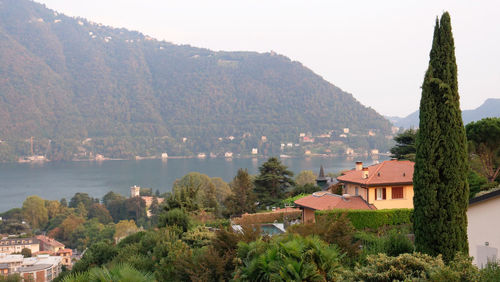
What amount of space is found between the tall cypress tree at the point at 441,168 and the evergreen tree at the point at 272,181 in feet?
72.8

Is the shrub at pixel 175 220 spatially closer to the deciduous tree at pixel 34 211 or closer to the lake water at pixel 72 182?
the deciduous tree at pixel 34 211

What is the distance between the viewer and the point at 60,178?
119 meters

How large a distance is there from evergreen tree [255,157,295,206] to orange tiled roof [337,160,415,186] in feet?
43.7

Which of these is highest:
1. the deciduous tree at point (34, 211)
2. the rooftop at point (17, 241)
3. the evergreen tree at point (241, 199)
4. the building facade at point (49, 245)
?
the evergreen tree at point (241, 199)

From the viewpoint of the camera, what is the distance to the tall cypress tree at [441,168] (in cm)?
695

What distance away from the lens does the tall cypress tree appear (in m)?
6.95

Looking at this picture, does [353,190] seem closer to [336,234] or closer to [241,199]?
[336,234]

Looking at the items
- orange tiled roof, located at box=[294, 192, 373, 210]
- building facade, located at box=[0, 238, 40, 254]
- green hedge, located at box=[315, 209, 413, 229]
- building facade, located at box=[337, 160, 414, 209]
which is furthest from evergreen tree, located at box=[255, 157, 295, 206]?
building facade, located at box=[0, 238, 40, 254]

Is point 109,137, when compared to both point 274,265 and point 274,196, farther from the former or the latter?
point 274,265

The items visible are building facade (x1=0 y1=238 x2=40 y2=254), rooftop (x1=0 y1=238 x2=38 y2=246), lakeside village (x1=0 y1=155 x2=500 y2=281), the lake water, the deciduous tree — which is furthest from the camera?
the lake water

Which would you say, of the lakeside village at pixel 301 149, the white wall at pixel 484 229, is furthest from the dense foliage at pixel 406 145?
the lakeside village at pixel 301 149

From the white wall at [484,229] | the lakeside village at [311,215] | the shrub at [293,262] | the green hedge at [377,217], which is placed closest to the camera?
the shrub at [293,262]

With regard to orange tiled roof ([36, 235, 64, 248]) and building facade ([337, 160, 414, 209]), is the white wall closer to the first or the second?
building facade ([337, 160, 414, 209])

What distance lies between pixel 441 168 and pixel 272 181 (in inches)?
899
